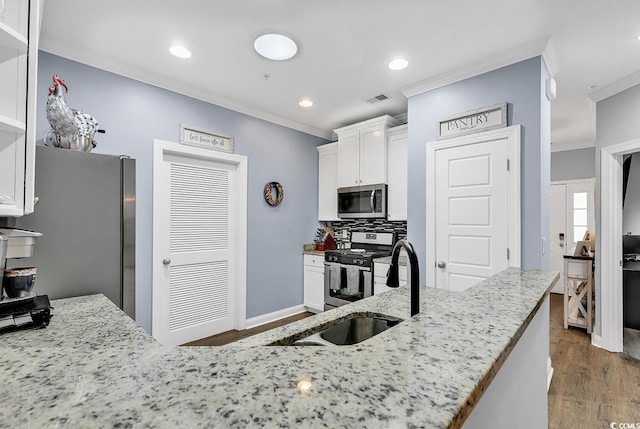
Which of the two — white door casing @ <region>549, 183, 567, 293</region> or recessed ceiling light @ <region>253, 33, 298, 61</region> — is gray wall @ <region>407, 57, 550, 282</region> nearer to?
recessed ceiling light @ <region>253, 33, 298, 61</region>

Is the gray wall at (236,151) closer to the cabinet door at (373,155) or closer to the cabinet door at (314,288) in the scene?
the cabinet door at (314,288)

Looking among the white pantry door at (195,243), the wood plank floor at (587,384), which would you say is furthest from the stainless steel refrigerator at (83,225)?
the wood plank floor at (587,384)

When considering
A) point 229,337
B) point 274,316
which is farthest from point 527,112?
point 229,337

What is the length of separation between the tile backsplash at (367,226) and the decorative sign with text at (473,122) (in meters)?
1.36

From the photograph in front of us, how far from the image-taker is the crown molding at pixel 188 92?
7.90 feet

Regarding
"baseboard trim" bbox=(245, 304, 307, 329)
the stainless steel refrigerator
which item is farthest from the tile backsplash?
the stainless steel refrigerator

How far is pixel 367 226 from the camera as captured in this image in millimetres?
4148

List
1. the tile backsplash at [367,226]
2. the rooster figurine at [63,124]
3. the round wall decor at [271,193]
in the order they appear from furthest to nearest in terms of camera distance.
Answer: the tile backsplash at [367,226] → the round wall decor at [271,193] → the rooster figurine at [63,124]

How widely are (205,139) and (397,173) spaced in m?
2.13

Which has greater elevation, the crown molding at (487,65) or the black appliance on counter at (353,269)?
the crown molding at (487,65)

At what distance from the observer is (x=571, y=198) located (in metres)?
5.27

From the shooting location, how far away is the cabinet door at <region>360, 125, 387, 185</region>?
360cm

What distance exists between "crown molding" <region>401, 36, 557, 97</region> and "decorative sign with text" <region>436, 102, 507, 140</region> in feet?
1.03

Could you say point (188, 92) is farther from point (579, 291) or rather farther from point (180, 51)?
point (579, 291)
